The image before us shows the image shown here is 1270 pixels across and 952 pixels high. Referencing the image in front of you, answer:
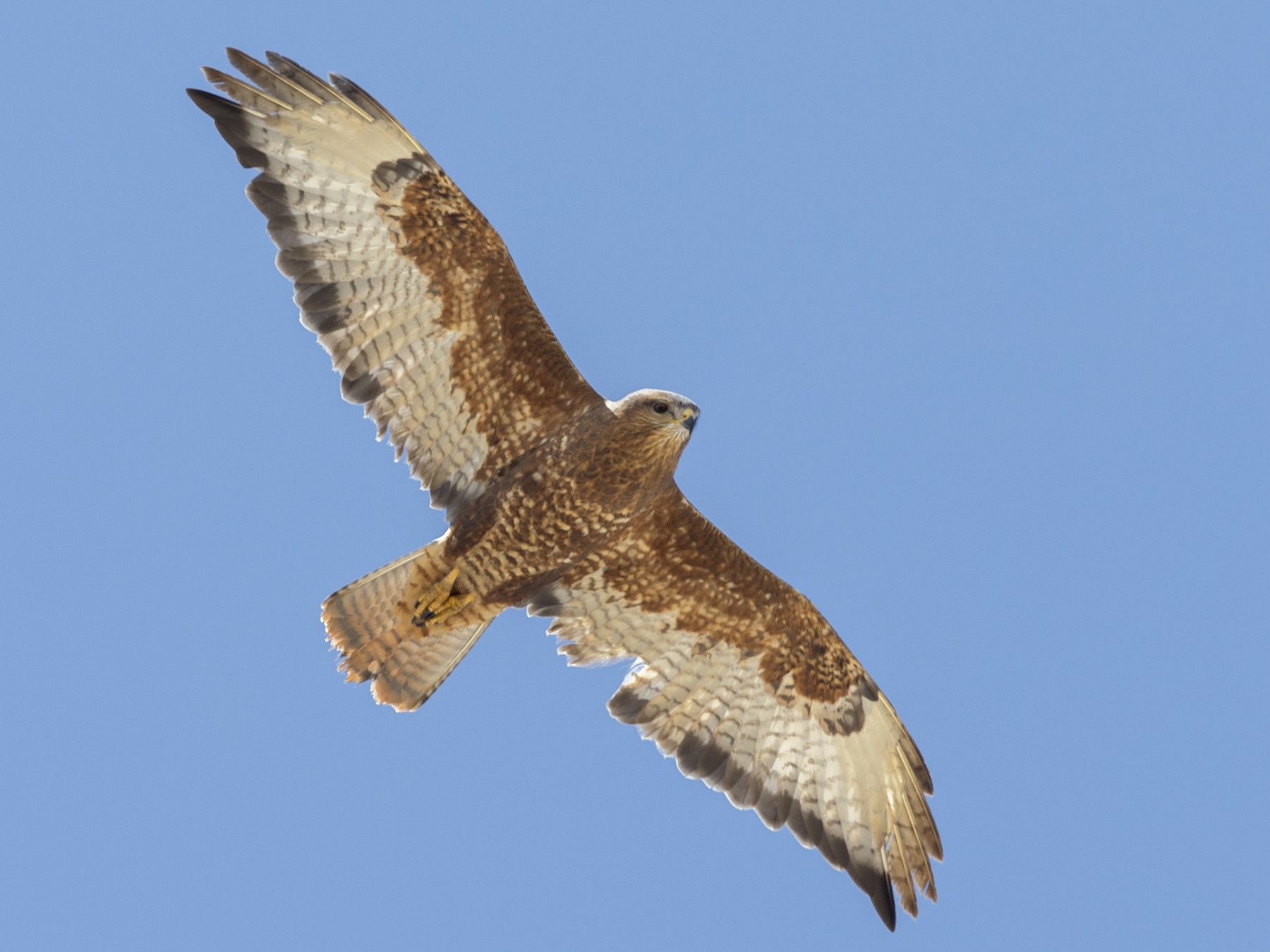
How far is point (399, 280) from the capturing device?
9.89 meters

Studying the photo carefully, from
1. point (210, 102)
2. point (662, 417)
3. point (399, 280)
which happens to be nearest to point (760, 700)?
Result: point (662, 417)

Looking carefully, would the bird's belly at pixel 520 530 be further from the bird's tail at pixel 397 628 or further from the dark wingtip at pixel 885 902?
the dark wingtip at pixel 885 902

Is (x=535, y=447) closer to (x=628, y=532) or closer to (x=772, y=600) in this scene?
(x=628, y=532)

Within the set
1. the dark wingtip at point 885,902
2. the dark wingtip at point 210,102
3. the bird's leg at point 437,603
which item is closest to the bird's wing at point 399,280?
the dark wingtip at point 210,102

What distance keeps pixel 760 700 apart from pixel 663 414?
8.38 ft

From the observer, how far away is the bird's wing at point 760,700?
36.2ft

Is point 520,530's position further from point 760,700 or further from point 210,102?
point 210,102

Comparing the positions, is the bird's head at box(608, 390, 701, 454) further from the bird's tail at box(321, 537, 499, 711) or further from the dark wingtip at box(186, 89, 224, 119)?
the dark wingtip at box(186, 89, 224, 119)

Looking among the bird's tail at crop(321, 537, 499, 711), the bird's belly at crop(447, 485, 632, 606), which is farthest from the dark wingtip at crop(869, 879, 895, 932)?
the bird's tail at crop(321, 537, 499, 711)

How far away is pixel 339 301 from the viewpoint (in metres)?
9.82

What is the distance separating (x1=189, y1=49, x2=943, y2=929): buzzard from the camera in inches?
381

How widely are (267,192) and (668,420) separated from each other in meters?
2.94

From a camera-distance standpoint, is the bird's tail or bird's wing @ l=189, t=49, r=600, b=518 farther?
the bird's tail

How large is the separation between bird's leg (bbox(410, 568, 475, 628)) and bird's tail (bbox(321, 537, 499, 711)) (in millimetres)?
19
